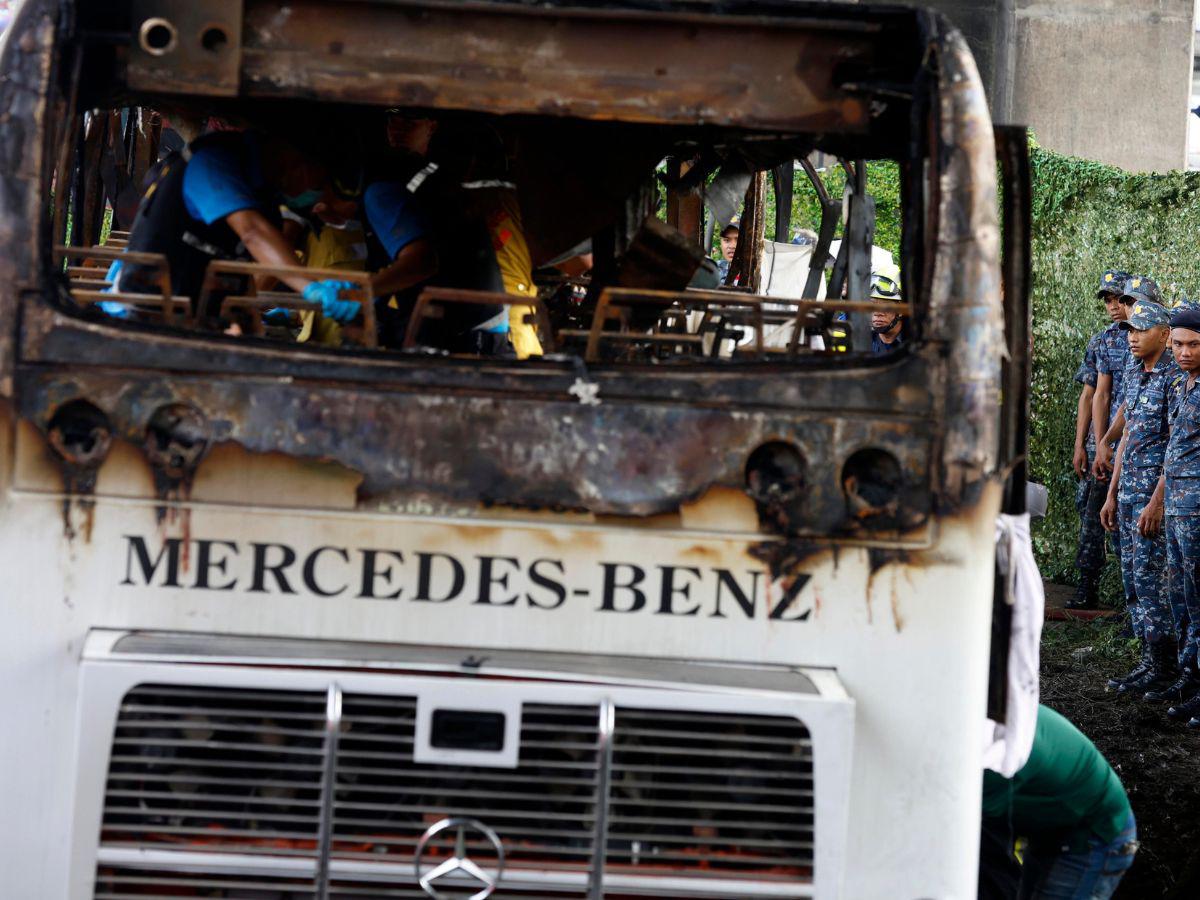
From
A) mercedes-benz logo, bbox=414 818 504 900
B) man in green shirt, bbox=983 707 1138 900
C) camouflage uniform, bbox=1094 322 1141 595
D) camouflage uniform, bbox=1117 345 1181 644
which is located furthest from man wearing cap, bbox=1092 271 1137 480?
mercedes-benz logo, bbox=414 818 504 900

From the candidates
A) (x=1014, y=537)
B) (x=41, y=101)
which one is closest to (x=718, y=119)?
(x=1014, y=537)

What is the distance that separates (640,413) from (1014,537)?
2.97 feet

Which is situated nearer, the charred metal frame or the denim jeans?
the charred metal frame

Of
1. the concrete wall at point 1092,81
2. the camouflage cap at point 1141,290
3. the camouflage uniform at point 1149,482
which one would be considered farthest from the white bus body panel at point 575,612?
the concrete wall at point 1092,81

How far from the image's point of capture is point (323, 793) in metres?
3.05

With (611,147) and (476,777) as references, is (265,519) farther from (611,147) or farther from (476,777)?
(611,147)

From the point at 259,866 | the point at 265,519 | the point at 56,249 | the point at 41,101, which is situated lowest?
the point at 259,866

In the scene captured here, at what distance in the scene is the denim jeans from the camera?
4.44 metres

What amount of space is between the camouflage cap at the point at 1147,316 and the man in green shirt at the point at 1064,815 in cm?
482

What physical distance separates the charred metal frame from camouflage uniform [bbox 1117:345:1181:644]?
17.9 feet

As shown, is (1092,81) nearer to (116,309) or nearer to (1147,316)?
(1147,316)

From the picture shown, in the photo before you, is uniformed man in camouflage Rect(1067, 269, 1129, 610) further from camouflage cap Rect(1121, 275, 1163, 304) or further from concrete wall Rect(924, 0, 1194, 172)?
concrete wall Rect(924, 0, 1194, 172)

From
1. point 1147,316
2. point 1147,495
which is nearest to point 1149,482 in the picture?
point 1147,495

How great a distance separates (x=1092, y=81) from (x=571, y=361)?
17.9 meters
